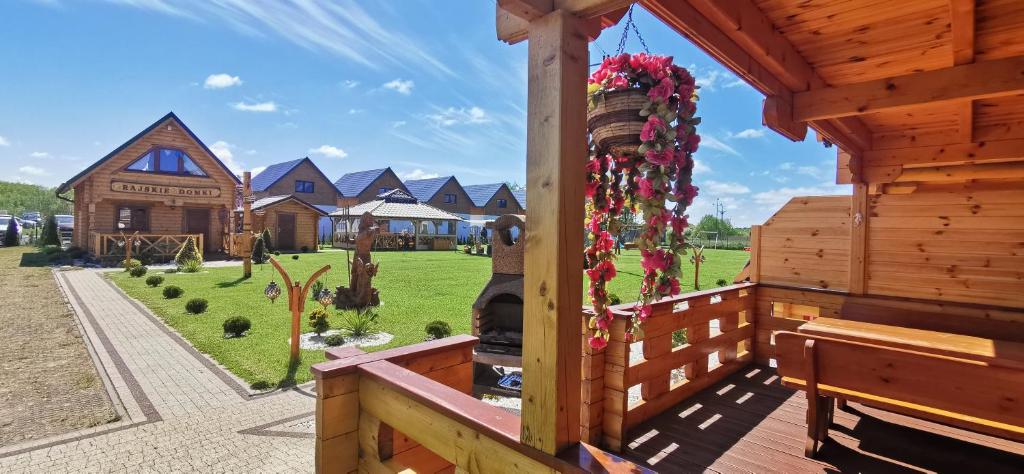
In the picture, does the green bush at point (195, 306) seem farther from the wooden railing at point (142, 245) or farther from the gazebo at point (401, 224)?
the gazebo at point (401, 224)

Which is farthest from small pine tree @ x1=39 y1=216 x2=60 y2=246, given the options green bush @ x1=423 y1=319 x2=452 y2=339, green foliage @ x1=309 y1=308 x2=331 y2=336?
green bush @ x1=423 y1=319 x2=452 y2=339

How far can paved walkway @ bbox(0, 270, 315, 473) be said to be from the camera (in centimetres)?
361

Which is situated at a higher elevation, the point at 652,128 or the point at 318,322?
the point at 652,128

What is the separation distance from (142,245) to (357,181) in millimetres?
21777

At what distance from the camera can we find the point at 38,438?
156 inches

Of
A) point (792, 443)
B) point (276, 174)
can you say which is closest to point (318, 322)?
point (792, 443)

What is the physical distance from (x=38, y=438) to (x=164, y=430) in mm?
968

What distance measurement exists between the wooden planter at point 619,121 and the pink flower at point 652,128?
0.08 m

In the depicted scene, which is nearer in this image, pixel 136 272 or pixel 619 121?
pixel 619 121

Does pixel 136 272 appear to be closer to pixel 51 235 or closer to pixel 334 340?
pixel 334 340

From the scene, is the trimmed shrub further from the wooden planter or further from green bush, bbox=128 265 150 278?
the wooden planter

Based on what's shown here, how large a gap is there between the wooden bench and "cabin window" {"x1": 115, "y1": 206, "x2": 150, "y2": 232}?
26.0 m

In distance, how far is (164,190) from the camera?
20.5 metres

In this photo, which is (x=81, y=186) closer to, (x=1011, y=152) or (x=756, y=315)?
(x=756, y=315)
